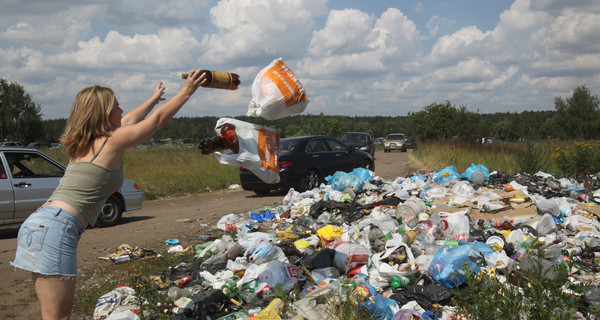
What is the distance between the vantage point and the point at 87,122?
2590mm

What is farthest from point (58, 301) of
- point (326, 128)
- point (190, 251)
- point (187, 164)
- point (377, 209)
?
point (326, 128)

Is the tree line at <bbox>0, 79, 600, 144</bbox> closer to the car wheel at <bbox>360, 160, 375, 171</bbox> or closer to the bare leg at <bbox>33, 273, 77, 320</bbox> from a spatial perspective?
the car wheel at <bbox>360, 160, 375, 171</bbox>

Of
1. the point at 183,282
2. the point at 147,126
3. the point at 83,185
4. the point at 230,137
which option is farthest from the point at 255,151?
the point at 83,185

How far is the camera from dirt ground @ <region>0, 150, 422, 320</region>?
475cm

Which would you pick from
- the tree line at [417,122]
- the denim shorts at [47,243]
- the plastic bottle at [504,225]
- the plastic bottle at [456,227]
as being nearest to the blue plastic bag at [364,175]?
the plastic bottle at [504,225]

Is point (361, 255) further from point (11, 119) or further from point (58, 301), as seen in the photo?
point (11, 119)

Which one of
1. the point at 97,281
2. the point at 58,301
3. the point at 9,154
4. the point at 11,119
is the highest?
the point at 11,119

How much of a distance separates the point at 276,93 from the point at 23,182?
5799 millimetres

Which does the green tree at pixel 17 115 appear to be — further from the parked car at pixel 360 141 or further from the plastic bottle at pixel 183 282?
the plastic bottle at pixel 183 282

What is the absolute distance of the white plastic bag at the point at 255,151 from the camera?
4273 mm

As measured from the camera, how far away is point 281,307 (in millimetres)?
3760

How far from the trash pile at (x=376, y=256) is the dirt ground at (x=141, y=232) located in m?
0.84

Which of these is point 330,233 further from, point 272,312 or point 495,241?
point 272,312

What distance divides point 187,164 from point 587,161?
44.3 ft
